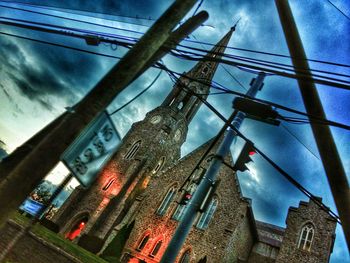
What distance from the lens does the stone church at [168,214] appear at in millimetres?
18859

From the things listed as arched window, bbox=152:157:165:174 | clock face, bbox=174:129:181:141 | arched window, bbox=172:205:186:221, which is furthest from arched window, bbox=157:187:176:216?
clock face, bbox=174:129:181:141

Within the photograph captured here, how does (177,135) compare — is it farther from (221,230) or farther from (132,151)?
(221,230)

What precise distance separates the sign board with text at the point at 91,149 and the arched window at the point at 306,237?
63.8 feet

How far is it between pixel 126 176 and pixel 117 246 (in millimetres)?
7741

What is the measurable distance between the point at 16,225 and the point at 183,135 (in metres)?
24.3

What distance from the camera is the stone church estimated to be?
18.9 meters

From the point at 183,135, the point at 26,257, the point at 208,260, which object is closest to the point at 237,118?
the point at 26,257

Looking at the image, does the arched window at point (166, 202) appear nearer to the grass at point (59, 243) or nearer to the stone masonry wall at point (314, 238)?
the grass at point (59, 243)

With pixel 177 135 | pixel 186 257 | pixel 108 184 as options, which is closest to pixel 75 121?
pixel 186 257

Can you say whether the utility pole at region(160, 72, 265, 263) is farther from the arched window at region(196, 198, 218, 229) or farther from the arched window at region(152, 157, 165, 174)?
the arched window at region(152, 157, 165, 174)

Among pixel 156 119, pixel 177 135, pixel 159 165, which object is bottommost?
pixel 159 165

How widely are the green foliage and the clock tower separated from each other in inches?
59.3

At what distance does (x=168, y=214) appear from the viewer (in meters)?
22.8

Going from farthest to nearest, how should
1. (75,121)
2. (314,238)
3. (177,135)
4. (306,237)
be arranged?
(177,135)
(306,237)
(314,238)
(75,121)
